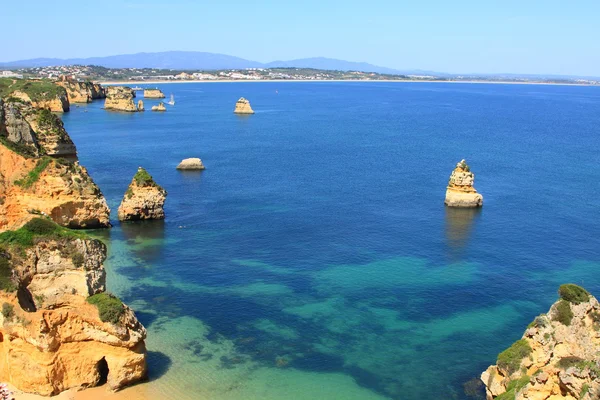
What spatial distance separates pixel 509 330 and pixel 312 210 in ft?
123

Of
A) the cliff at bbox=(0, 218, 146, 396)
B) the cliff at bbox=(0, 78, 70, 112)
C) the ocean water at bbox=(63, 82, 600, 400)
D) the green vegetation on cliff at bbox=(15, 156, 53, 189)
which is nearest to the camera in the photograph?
the cliff at bbox=(0, 218, 146, 396)

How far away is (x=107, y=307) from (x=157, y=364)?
670cm

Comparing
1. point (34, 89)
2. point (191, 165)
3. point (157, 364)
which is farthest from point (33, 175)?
point (34, 89)

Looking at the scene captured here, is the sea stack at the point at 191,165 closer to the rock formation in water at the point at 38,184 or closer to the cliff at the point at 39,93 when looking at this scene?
the rock formation in water at the point at 38,184

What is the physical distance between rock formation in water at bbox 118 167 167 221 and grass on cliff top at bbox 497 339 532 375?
47312 millimetres

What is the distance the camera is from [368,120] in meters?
189

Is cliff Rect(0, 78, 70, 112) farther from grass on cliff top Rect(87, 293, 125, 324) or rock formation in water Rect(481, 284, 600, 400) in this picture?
rock formation in water Rect(481, 284, 600, 400)

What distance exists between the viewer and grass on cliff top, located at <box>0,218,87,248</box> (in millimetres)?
34094

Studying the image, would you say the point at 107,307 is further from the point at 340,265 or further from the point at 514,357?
the point at 340,265

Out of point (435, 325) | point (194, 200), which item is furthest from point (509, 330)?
point (194, 200)

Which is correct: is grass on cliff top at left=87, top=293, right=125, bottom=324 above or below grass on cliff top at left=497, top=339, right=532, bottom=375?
above

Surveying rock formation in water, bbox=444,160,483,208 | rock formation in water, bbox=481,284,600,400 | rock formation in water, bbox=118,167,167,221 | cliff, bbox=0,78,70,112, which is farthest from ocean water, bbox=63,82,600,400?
cliff, bbox=0,78,70,112

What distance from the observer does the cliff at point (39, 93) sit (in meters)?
179

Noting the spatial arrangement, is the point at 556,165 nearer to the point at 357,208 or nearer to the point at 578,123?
the point at 357,208
